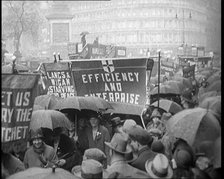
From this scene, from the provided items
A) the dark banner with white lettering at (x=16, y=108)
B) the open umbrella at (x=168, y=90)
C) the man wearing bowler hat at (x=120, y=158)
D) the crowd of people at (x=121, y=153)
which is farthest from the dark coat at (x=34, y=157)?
the open umbrella at (x=168, y=90)

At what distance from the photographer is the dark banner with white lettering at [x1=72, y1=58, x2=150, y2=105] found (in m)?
7.16

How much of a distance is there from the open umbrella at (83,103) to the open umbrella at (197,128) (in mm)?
2123

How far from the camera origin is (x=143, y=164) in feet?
16.9

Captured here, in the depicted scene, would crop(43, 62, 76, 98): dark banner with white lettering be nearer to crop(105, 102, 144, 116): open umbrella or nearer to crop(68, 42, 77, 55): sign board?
crop(105, 102, 144, 116): open umbrella

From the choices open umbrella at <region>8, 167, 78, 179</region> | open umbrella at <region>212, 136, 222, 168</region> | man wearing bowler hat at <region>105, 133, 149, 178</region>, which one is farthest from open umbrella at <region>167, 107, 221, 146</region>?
open umbrella at <region>8, 167, 78, 179</region>

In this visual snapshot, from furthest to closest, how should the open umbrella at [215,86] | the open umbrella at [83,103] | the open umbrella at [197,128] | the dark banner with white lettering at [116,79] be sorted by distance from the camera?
1. the dark banner with white lettering at [116,79]
2. the open umbrella at [83,103]
3. the open umbrella at [215,86]
4. the open umbrella at [197,128]

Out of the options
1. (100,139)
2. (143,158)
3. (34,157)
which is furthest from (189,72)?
(34,157)

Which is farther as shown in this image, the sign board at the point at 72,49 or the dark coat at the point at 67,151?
the sign board at the point at 72,49

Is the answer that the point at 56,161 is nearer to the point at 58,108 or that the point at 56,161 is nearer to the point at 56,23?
the point at 58,108

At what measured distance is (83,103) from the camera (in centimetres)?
700

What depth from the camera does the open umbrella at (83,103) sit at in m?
6.94

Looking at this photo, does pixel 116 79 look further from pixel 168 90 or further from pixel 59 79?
pixel 168 90

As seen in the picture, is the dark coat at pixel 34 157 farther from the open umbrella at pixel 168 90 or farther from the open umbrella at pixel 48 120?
the open umbrella at pixel 168 90

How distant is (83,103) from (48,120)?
1.04 m
